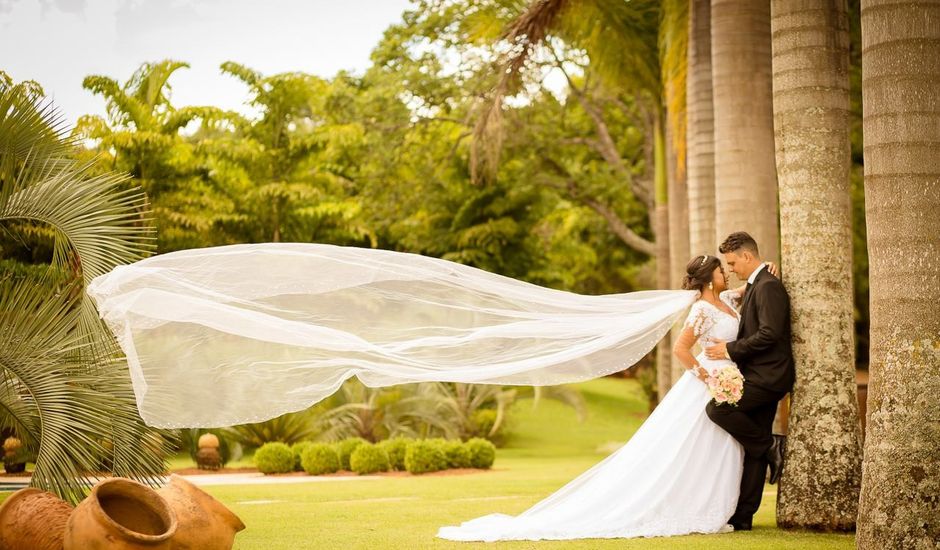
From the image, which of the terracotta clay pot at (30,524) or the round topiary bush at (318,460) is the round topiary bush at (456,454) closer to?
the round topiary bush at (318,460)

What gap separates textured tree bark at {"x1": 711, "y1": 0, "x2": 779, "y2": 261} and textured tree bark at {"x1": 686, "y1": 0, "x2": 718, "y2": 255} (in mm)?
2297

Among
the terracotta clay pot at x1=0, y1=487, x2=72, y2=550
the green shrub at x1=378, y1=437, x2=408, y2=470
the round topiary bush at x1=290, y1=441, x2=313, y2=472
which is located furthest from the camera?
the green shrub at x1=378, y1=437, x2=408, y2=470

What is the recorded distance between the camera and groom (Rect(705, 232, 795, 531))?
29.8 ft

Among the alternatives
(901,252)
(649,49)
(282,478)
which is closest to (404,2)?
(649,49)

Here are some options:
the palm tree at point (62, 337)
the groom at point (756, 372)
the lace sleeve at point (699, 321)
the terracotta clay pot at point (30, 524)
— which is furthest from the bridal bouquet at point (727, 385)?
the terracotta clay pot at point (30, 524)

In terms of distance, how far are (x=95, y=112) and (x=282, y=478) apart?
13.4 meters

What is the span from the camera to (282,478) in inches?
700

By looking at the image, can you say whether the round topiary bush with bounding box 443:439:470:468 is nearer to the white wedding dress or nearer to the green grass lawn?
the green grass lawn

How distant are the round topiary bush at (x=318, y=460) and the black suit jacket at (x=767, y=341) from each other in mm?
10693

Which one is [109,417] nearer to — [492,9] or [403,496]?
[403,496]

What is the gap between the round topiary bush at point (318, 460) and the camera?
18.3m

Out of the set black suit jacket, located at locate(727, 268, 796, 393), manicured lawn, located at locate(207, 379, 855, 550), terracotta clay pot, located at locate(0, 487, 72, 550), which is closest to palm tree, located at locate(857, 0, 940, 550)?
manicured lawn, located at locate(207, 379, 855, 550)

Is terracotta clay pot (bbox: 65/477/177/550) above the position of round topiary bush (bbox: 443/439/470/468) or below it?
above

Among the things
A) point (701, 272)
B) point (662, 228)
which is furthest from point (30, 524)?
point (662, 228)
